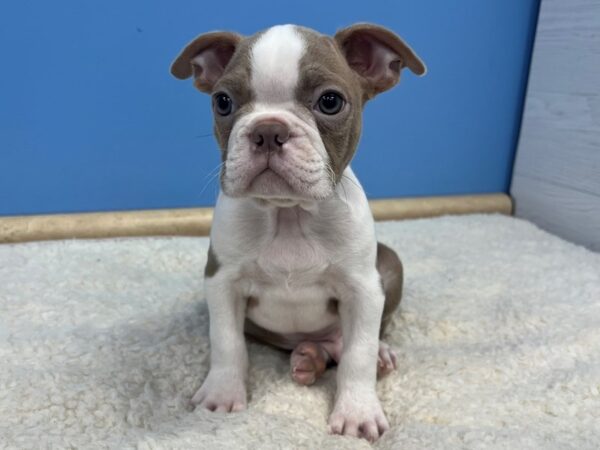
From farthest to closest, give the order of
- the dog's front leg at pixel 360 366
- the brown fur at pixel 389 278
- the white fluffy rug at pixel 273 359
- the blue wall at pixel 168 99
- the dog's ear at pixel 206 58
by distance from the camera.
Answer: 1. the blue wall at pixel 168 99
2. the brown fur at pixel 389 278
3. the dog's ear at pixel 206 58
4. the dog's front leg at pixel 360 366
5. the white fluffy rug at pixel 273 359

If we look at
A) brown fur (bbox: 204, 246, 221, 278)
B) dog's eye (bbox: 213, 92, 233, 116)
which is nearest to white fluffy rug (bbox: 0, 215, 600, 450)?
brown fur (bbox: 204, 246, 221, 278)

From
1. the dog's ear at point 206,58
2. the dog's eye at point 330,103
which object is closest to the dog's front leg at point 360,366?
the dog's eye at point 330,103

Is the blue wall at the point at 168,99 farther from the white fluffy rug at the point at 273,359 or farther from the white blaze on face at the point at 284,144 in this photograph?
the white blaze on face at the point at 284,144

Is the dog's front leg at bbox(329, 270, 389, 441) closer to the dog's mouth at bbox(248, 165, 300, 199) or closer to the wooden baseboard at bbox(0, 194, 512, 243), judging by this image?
the dog's mouth at bbox(248, 165, 300, 199)

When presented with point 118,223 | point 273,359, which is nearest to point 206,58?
point 273,359

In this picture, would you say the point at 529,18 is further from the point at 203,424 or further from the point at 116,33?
the point at 203,424

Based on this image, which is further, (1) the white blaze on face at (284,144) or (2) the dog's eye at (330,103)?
(2) the dog's eye at (330,103)

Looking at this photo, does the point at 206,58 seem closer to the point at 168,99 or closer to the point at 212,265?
Answer: the point at 212,265
